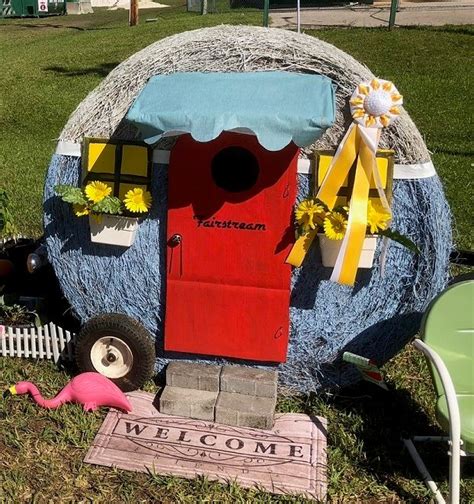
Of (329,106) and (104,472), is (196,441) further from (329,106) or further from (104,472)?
(329,106)

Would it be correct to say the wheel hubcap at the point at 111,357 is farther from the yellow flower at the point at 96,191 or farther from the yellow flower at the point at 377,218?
the yellow flower at the point at 377,218

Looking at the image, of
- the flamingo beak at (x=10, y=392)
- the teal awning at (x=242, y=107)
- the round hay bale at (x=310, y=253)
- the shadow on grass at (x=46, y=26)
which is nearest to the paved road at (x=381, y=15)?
the shadow on grass at (x=46, y=26)

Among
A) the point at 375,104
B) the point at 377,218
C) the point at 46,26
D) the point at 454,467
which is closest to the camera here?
the point at 454,467

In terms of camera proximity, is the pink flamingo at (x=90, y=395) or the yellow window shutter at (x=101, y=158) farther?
the pink flamingo at (x=90, y=395)

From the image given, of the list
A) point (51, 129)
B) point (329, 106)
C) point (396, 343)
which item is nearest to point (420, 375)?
point (396, 343)

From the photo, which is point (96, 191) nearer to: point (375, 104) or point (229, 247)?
point (229, 247)

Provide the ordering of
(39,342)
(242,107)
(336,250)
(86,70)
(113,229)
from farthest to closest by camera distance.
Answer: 1. (86,70)
2. (39,342)
3. (113,229)
4. (336,250)
5. (242,107)

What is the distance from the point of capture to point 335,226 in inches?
130

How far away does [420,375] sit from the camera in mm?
4129

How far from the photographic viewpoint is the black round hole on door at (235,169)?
3.42 m

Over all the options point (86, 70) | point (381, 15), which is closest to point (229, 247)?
point (86, 70)

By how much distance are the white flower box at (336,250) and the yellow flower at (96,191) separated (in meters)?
1.13

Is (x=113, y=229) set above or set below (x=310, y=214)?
below

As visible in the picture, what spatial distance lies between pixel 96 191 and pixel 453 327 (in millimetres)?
1909
